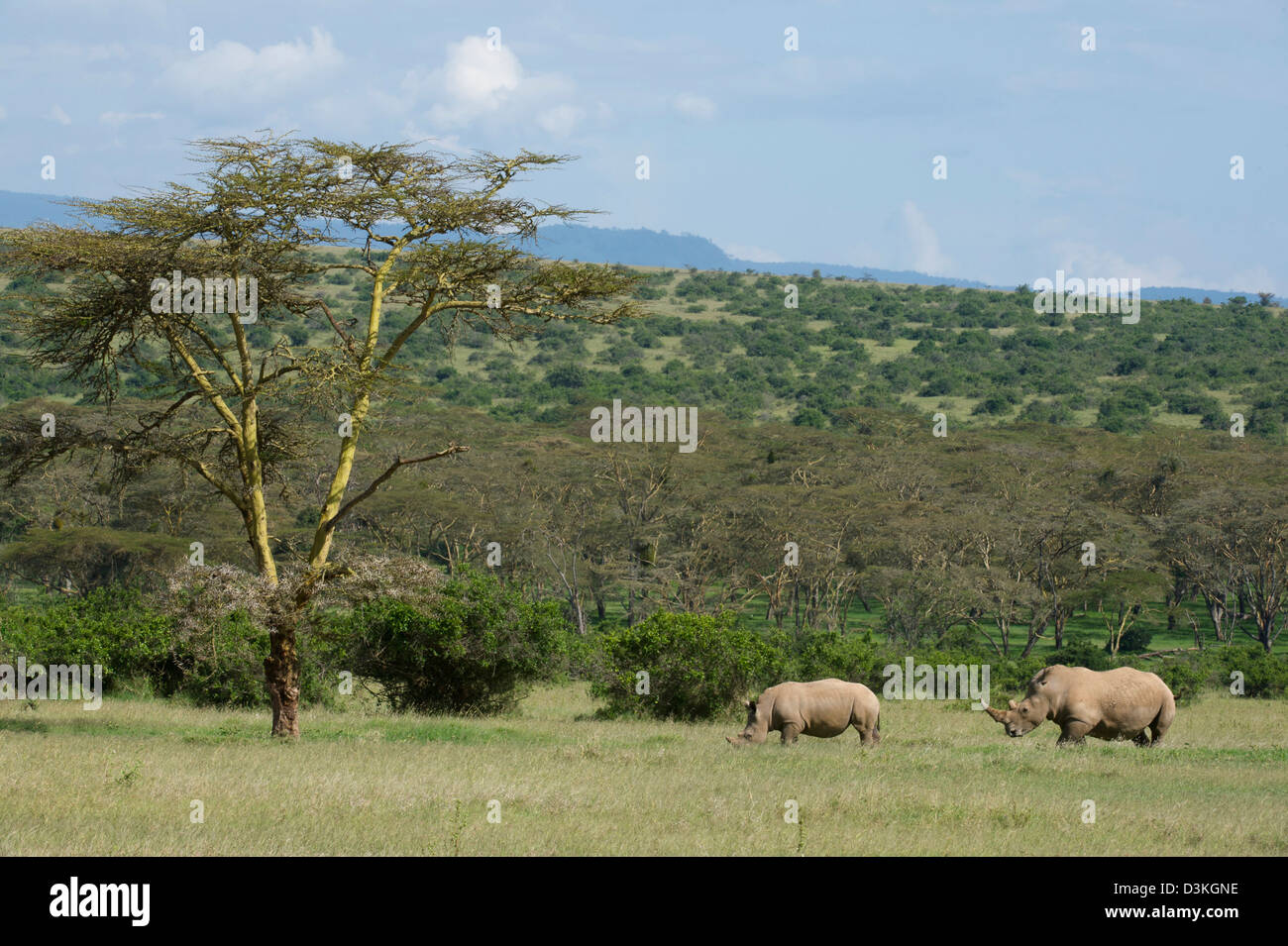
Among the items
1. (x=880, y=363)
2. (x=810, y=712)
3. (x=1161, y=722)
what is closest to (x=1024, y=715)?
(x=1161, y=722)

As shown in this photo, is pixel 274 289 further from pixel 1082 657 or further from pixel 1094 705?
pixel 1082 657

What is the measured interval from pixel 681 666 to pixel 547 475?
30.0 metres

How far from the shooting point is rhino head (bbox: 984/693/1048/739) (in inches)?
725

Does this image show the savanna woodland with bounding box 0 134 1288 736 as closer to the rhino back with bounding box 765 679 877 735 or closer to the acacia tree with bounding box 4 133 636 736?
the acacia tree with bounding box 4 133 636 736

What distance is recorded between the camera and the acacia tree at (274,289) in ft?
54.8

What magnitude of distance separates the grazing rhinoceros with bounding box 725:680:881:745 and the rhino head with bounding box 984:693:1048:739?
182cm

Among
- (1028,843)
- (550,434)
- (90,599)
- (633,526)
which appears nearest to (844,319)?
(550,434)

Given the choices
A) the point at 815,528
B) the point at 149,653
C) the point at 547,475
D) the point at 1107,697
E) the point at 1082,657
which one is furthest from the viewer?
the point at 547,475

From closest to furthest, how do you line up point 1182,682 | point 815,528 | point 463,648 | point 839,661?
point 463,648 < point 839,661 < point 1182,682 < point 815,528

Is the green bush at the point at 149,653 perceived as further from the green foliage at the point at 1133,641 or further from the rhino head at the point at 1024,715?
the green foliage at the point at 1133,641

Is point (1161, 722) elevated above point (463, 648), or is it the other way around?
point (463, 648)

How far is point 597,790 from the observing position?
13.0 meters

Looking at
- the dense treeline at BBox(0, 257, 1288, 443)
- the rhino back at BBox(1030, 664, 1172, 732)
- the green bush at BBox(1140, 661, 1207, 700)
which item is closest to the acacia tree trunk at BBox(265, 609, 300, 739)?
the rhino back at BBox(1030, 664, 1172, 732)

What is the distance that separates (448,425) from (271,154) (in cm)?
4079
